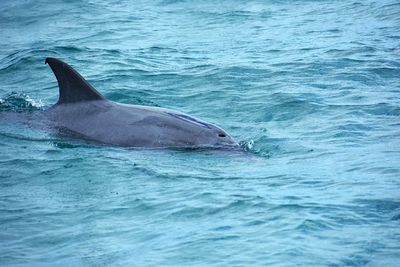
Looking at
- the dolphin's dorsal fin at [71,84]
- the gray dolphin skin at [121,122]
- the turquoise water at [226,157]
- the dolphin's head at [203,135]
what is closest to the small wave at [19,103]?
the turquoise water at [226,157]

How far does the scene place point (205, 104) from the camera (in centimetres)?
1537

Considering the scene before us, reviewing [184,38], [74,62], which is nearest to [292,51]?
[184,38]

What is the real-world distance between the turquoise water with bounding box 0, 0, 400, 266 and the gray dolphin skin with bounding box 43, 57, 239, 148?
30 centimetres

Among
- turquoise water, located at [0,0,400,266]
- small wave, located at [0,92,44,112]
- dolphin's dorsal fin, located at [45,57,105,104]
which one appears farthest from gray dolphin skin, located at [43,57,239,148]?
small wave, located at [0,92,44,112]

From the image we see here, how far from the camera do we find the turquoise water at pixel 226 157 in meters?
8.61

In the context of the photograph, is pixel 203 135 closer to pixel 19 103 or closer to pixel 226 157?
pixel 226 157

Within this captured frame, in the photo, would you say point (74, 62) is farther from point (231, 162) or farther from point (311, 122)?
point (231, 162)

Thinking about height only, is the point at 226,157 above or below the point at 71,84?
below

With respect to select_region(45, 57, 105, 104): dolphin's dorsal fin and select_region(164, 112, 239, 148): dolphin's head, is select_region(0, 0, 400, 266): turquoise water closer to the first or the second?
select_region(164, 112, 239, 148): dolphin's head

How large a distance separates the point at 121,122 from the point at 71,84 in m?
1.10

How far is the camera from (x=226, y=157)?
457 inches

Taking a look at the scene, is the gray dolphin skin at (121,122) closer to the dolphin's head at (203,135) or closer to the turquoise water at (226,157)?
the dolphin's head at (203,135)

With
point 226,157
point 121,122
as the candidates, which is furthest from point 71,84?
point 226,157

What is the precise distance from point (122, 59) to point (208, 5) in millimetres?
7588
